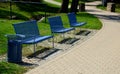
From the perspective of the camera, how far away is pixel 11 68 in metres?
8.55

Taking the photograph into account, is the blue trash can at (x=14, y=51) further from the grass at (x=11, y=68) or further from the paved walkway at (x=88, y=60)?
the paved walkway at (x=88, y=60)

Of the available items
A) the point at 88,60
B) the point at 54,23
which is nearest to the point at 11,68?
the point at 88,60

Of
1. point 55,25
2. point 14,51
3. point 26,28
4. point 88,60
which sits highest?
point 26,28

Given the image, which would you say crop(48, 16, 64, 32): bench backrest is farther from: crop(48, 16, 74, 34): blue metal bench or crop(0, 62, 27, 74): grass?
crop(0, 62, 27, 74): grass

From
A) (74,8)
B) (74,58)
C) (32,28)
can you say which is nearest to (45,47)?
(32,28)

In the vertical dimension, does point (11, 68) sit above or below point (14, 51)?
below

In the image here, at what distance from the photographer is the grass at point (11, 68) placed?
8.27 meters

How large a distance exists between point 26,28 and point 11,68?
8.06 feet

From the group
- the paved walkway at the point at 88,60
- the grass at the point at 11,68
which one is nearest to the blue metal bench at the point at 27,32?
the paved walkway at the point at 88,60

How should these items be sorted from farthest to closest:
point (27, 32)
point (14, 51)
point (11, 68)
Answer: point (27, 32) < point (14, 51) < point (11, 68)

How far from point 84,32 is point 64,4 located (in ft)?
41.4

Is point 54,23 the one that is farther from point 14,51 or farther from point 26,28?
point 14,51

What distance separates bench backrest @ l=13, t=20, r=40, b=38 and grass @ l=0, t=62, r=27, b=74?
4.96 feet

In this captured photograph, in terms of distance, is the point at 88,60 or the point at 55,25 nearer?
the point at 88,60
